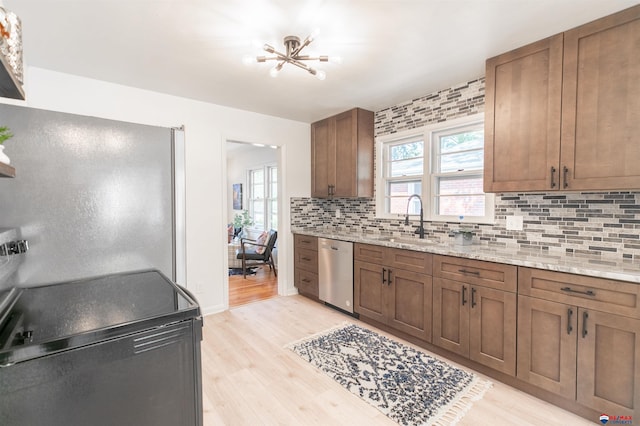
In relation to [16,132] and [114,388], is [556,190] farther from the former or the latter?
[16,132]

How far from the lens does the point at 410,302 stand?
2725 mm

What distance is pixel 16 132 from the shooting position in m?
1.27

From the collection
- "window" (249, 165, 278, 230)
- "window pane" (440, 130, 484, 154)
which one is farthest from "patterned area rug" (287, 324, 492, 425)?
"window" (249, 165, 278, 230)

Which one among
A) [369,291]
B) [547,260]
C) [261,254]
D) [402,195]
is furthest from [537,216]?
[261,254]

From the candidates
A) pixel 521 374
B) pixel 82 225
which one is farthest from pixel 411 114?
pixel 82 225

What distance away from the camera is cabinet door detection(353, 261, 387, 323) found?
9.83 feet

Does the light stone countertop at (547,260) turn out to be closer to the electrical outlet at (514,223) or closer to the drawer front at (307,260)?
the electrical outlet at (514,223)

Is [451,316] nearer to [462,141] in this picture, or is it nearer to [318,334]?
[318,334]

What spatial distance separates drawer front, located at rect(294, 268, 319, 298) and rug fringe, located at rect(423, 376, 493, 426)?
2053mm

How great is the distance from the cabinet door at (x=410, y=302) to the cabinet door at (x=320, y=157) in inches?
66.0

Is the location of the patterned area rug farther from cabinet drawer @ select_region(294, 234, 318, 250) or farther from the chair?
the chair

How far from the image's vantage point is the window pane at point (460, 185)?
9.48 ft

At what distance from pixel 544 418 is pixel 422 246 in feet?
4.39

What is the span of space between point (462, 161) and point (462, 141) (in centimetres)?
20
